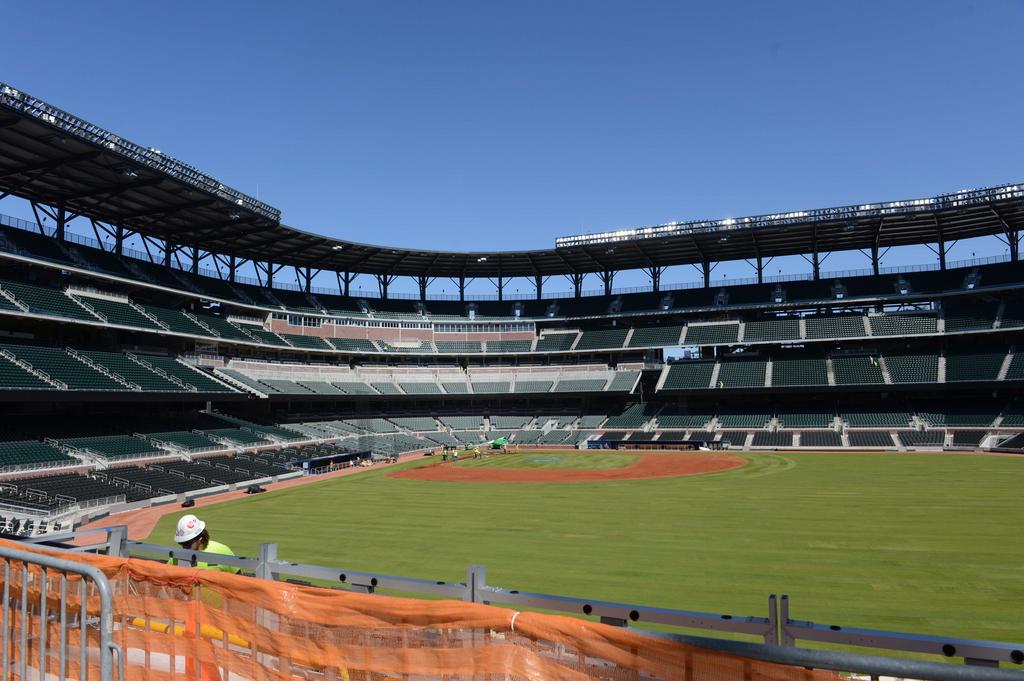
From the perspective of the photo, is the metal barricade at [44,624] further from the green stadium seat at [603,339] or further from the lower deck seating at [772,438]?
the green stadium seat at [603,339]

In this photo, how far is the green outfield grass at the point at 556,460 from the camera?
4984 cm

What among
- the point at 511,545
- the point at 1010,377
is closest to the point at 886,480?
the point at 511,545

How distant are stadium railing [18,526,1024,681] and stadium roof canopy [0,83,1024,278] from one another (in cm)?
4424

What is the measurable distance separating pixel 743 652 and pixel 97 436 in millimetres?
49515

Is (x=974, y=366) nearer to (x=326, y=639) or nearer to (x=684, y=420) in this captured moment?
(x=684, y=420)

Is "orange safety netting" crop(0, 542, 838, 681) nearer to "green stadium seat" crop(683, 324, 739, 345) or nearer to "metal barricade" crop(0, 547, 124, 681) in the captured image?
"metal barricade" crop(0, 547, 124, 681)

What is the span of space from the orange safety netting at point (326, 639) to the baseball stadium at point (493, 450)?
0.03 m

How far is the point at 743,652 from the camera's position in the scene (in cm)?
327

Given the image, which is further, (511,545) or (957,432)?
(957,432)

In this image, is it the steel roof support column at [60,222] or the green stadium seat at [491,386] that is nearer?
the steel roof support column at [60,222]

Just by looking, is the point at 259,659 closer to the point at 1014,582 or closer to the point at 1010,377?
the point at 1014,582

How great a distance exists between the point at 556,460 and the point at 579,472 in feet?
30.4

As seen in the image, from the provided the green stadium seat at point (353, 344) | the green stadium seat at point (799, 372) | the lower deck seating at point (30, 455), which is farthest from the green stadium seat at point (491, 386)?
the lower deck seating at point (30, 455)

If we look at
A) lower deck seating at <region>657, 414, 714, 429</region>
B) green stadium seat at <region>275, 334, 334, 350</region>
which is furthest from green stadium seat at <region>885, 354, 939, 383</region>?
green stadium seat at <region>275, 334, 334, 350</region>
